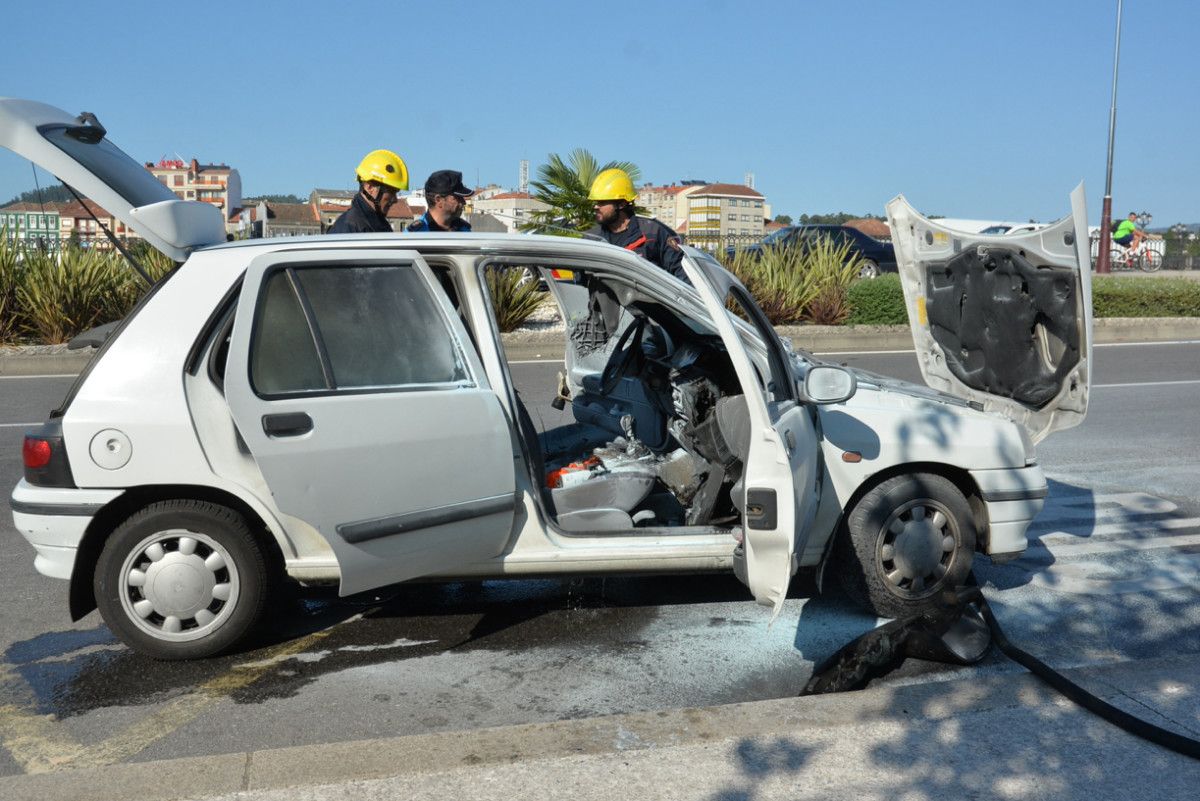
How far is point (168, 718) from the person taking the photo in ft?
13.4

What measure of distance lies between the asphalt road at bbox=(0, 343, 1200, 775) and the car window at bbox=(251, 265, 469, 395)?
114cm

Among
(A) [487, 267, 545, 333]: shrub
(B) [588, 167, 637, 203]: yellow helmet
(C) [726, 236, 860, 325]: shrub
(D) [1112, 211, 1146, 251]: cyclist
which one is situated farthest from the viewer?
(D) [1112, 211, 1146, 251]: cyclist

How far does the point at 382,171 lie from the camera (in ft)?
23.7

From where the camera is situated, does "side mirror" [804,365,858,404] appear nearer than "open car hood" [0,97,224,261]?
No

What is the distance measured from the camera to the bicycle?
1508 inches

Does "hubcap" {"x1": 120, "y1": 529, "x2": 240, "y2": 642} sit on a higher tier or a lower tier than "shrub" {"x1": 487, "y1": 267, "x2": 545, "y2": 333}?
lower

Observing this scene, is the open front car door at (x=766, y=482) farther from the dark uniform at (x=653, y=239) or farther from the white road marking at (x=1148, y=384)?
the white road marking at (x=1148, y=384)

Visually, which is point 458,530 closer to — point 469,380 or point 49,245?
point 469,380

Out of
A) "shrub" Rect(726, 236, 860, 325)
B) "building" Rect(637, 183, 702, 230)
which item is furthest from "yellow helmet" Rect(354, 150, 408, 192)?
"building" Rect(637, 183, 702, 230)

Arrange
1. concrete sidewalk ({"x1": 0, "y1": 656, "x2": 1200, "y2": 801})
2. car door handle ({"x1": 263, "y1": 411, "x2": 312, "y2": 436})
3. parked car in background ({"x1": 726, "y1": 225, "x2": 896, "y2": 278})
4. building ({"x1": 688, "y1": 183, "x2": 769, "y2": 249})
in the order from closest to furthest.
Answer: concrete sidewalk ({"x1": 0, "y1": 656, "x2": 1200, "y2": 801})
car door handle ({"x1": 263, "y1": 411, "x2": 312, "y2": 436})
parked car in background ({"x1": 726, "y1": 225, "x2": 896, "y2": 278})
building ({"x1": 688, "y1": 183, "x2": 769, "y2": 249})

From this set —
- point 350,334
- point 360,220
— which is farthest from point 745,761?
point 360,220

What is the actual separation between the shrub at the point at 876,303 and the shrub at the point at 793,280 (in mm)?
272

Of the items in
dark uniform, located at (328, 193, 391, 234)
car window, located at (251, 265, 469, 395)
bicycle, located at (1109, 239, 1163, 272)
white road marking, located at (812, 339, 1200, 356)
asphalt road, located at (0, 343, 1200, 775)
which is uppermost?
dark uniform, located at (328, 193, 391, 234)

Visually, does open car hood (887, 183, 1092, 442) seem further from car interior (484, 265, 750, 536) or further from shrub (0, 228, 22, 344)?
shrub (0, 228, 22, 344)
